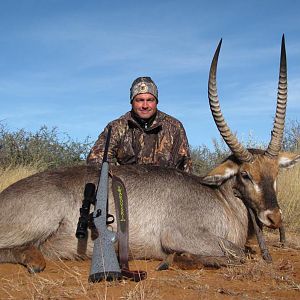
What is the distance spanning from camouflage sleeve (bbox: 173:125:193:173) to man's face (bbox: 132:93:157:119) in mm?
523

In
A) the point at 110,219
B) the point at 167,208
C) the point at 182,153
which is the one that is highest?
the point at 182,153

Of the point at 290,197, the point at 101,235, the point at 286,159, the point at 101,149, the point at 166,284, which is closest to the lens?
the point at 166,284

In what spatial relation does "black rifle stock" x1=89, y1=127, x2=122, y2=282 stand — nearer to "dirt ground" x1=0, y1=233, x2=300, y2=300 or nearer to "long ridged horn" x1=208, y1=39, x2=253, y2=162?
"dirt ground" x1=0, y1=233, x2=300, y2=300

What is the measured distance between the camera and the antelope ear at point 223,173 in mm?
5393

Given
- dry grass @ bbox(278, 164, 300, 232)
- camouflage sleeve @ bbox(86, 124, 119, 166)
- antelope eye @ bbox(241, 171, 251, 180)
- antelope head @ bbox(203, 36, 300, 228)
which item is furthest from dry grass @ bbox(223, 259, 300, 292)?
dry grass @ bbox(278, 164, 300, 232)

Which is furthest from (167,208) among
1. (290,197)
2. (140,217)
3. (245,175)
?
(290,197)

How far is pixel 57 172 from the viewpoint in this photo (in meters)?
5.48

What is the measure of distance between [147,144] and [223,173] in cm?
220

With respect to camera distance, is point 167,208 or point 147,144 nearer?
point 167,208

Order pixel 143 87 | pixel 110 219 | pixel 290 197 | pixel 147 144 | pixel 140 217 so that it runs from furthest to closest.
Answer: pixel 290 197
pixel 143 87
pixel 147 144
pixel 140 217
pixel 110 219

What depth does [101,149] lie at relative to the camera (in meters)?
7.09

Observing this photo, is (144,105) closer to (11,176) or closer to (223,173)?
(223,173)

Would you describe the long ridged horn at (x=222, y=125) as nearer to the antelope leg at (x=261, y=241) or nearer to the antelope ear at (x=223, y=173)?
the antelope ear at (x=223, y=173)

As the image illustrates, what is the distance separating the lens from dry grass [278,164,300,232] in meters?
→ 8.30
